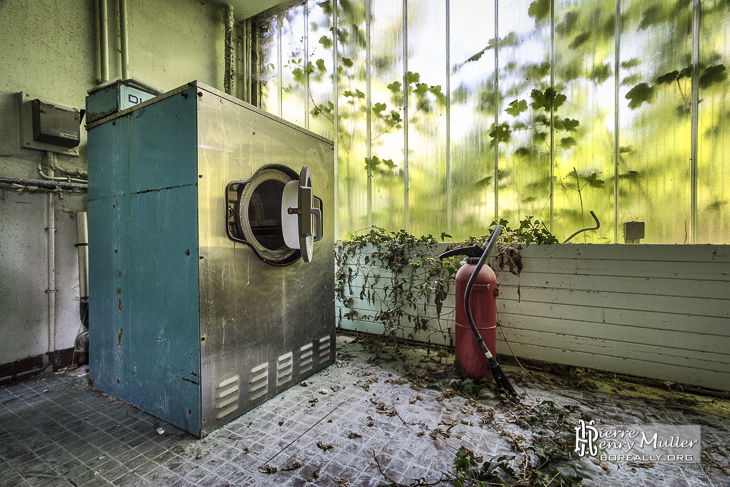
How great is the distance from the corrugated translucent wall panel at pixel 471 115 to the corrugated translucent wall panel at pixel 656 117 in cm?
111

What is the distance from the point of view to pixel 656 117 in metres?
2.69

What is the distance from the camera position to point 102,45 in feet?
10.3

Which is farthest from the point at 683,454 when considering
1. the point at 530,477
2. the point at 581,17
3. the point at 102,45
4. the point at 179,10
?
the point at 179,10

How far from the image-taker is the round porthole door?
199cm

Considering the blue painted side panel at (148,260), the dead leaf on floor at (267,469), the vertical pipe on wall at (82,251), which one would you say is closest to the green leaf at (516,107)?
the blue painted side panel at (148,260)

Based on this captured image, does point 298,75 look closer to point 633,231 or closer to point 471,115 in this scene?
point 471,115

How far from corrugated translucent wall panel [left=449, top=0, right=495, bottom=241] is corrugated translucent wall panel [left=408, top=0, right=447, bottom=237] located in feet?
0.43

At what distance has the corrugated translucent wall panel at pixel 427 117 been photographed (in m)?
3.58

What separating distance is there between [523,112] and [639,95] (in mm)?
898

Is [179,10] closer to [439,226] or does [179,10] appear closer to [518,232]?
[439,226]

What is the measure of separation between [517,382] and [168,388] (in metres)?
2.61

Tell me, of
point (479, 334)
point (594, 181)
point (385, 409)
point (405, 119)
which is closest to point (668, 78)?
point (594, 181)

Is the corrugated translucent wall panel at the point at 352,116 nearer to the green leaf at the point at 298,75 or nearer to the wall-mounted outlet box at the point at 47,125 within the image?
the green leaf at the point at 298,75

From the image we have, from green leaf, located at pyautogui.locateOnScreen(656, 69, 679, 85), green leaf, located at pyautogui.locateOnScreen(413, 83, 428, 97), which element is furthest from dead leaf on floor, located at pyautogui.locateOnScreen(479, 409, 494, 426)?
green leaf, located at pyautogui.locateOnScreen(413, 83, 428, 97)
